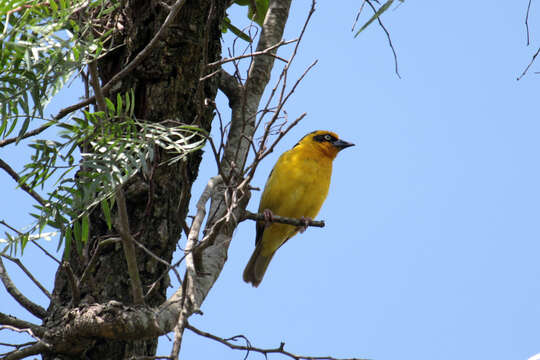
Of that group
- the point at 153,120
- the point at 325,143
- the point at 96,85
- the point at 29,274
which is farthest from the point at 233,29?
the point at 96,85

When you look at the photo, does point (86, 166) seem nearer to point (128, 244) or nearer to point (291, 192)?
point (128, 244)

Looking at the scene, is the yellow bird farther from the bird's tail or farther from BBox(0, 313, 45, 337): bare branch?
BBox(0, 313, 45, 337): bare branch

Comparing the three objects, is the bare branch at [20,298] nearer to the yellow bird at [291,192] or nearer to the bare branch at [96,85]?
the bare branch at [96,85]

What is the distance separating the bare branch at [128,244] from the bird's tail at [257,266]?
12.5ft

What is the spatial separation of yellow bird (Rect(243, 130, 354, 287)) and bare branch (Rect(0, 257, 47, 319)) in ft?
10.0

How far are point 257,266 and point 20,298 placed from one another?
3.75 metres

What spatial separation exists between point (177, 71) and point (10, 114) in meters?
1.35

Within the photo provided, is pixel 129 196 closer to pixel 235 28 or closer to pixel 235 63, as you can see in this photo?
pixel 235 63

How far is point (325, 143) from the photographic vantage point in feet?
21.6

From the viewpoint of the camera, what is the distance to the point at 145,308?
8.45 ft

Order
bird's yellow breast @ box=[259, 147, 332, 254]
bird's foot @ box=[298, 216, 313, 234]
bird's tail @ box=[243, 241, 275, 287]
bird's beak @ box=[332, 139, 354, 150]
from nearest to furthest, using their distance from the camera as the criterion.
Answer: bird's foot @ box=[298, 216, 313, 234]
bird's yellow breast @ box=[259, 147, 332, 254]
bird's tail @ box=[243, 241, 275, 287]
bird's beak @ box=[332, 139, 354, 150]

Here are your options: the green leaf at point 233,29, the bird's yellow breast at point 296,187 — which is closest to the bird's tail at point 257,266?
the bird's yellow breast at point 296,187

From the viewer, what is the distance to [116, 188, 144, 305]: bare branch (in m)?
2.19

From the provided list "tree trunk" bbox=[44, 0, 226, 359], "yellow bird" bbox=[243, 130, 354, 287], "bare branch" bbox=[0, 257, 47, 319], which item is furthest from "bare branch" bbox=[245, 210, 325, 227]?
"yellow bird" bbox=[243, 130, 354, 287]
